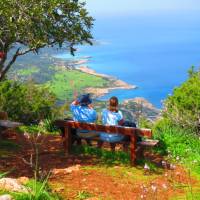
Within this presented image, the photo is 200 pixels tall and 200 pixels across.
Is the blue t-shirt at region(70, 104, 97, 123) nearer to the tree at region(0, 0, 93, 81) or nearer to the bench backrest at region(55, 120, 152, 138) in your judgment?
the bench backrest at region(55, 120, 152, 138)

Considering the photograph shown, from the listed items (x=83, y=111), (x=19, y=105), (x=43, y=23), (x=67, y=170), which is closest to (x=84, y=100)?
(x=83, y=111)

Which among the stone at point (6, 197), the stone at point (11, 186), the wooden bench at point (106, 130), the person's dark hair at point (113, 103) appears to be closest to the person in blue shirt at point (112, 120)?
the person's dark hair at point (113, 103)

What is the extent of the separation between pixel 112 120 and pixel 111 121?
0.04m

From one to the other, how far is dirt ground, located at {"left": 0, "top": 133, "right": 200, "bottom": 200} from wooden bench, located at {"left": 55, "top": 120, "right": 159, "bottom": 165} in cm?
30

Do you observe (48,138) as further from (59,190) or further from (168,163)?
(59,190)

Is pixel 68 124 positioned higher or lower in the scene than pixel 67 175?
higher

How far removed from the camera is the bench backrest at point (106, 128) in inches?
351

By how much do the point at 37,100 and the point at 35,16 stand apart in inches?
780

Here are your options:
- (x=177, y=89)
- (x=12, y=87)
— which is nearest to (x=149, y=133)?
(x=177, y=89)

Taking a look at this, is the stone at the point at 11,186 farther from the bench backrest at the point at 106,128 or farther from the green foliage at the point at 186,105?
the green foliage at the point at 186,105

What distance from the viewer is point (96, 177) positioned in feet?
26.1

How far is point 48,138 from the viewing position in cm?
1218

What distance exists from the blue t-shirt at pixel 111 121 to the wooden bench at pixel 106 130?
26cm

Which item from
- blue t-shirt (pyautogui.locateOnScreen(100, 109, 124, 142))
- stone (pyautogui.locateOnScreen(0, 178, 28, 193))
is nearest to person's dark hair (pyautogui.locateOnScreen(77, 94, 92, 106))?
blue t-shirt (pyautogui.locateOnScreen(100, 109, 124, 142))
